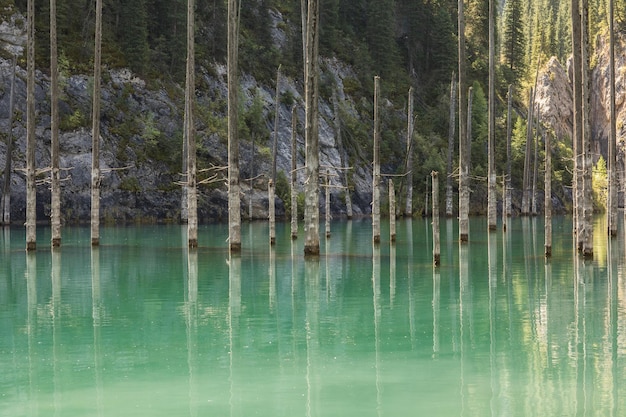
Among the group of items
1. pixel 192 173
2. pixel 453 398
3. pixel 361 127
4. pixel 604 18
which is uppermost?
pixel 604 18

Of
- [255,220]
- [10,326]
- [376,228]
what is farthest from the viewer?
[255,220]

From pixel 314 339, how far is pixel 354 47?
98652 millimetres

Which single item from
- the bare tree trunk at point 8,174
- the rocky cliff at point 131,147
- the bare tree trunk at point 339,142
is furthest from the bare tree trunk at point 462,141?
the bare tree trunk at point 339,142

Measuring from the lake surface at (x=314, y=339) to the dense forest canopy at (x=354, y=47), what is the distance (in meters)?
52.7

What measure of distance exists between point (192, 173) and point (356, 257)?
7939mm

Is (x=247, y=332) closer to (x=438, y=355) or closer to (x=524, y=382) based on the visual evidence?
(x=438, y=355)

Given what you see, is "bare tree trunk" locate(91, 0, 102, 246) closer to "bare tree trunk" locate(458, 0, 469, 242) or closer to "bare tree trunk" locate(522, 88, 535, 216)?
"bare tree trunk" locate(458, 0, 469, 242)

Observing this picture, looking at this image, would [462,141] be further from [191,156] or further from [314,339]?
[314,339]

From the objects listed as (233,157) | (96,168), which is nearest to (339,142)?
(96,168)

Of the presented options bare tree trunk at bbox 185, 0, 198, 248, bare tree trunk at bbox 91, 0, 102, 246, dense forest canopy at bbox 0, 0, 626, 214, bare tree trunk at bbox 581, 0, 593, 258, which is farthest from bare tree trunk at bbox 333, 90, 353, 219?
bare tree trunk at bbox 581, 0, 593, 258

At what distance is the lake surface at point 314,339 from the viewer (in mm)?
11008

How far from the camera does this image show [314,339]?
15.6 metres

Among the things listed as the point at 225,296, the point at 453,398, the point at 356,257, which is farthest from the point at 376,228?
the point at 453,398

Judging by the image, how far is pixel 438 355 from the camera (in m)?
13.9
